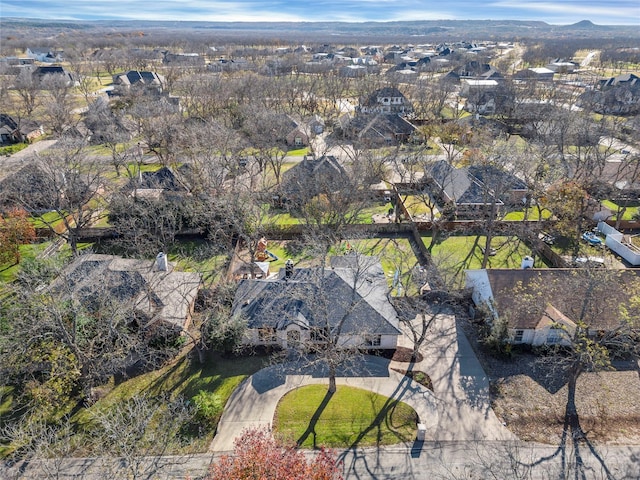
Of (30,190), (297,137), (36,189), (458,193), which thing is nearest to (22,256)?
(30,190)

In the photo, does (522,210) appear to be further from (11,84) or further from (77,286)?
(11,84)

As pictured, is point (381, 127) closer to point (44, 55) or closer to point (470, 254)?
point (470, 254)

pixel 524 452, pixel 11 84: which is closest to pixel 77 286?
pixel 524 452

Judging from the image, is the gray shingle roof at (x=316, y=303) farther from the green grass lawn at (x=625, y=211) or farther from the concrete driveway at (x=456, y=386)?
the green grass lawn at (x=625, y=211)

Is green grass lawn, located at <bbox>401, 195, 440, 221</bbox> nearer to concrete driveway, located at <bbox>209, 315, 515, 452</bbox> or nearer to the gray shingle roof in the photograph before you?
the gray shingle roof

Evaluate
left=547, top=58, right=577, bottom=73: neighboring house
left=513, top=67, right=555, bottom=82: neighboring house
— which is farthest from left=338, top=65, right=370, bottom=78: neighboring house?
left=547, top=58, right=577, bottom=73: neighboring house

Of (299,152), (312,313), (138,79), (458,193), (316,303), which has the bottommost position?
(312,313)
